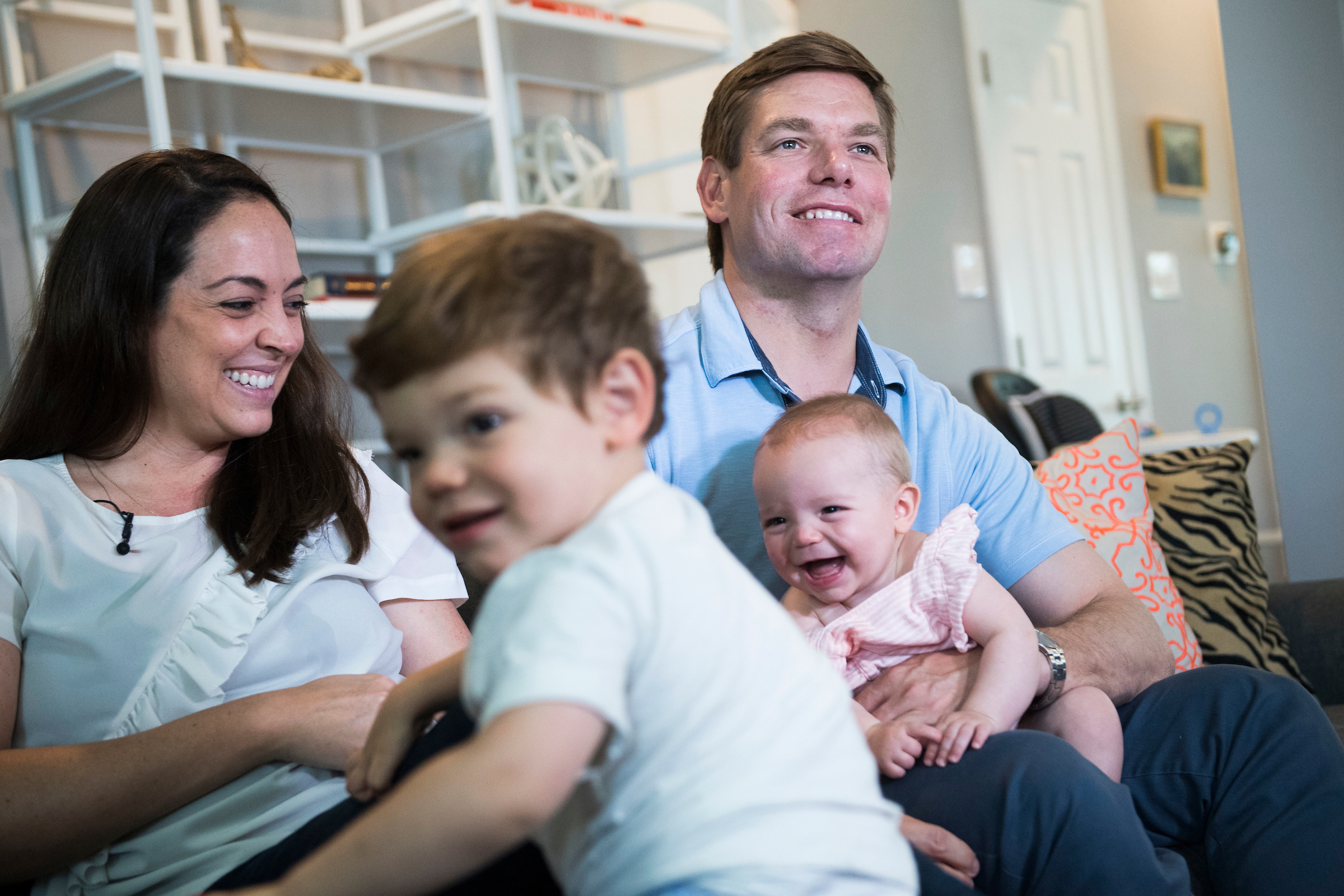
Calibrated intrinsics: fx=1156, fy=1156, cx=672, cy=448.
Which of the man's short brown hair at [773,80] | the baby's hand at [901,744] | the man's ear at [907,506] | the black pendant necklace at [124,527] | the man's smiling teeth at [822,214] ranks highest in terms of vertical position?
the man's short brown hair at [773,80]

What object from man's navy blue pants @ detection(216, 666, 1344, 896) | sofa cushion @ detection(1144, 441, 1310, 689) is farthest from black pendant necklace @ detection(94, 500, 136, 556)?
sofa cushion @ detection(1144, 441, 1310, 689)

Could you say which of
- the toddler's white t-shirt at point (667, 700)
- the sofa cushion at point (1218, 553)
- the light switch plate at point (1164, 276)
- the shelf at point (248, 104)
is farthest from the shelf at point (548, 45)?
the light switch plate at point (1164, 276)

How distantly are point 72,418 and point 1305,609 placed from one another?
2.07m

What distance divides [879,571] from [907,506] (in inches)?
3.6

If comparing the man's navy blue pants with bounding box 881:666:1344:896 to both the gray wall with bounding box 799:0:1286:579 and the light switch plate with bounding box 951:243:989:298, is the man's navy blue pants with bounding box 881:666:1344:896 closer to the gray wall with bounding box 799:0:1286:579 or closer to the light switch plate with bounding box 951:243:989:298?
the gray wall with bounding box 799:0:1286:579

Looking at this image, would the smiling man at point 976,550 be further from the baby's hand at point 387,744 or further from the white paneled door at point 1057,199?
the white paneled door at point 1057,199

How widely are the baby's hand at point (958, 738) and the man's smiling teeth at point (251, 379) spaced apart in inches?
33.8

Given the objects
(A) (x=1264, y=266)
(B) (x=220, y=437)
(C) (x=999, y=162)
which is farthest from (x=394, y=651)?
(C) (x=999, y=162)

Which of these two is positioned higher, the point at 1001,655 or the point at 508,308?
the point at 508,308

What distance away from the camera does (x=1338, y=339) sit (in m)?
2.75

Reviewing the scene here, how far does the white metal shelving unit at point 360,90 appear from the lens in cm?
235

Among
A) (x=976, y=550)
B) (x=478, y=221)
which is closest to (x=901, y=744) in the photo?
(x=976, y=550)

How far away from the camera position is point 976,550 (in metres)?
1.62

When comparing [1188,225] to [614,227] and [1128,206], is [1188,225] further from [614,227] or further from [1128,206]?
[614,227]
